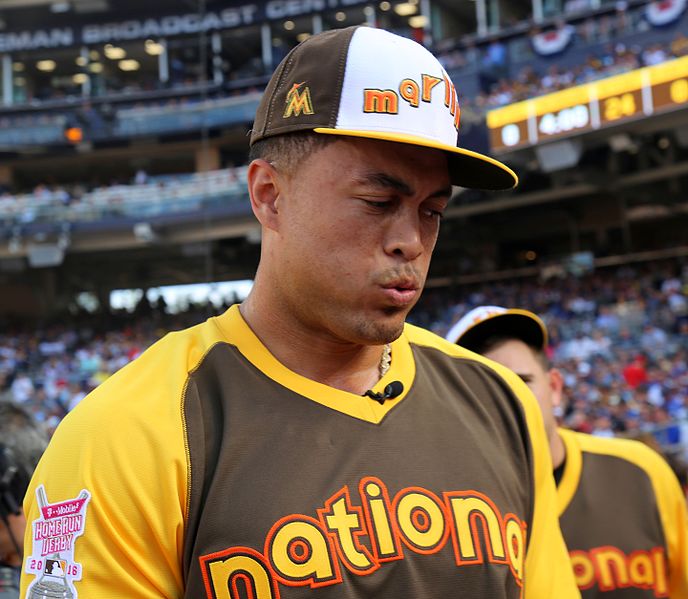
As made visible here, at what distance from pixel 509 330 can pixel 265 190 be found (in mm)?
1378

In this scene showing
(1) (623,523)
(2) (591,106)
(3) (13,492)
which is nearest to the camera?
(3) (13,492)

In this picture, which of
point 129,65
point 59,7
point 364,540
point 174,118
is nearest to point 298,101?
point 364,540

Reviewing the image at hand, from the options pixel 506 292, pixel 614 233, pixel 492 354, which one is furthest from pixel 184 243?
pixel 492 354

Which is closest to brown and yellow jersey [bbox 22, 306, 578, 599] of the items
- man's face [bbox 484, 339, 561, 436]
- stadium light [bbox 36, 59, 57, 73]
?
man's face [bbox 484, 339, 561, 436]

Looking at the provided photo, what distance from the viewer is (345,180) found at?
1396 mm

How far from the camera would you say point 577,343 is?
1412cm

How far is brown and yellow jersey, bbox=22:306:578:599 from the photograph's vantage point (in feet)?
4.18

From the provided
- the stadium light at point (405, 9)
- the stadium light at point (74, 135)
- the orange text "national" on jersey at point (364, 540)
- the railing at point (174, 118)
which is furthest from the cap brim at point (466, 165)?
the stadium light at point (74, 135)

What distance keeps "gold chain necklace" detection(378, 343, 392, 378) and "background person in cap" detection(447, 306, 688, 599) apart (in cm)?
104

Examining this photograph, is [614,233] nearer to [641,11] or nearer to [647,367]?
[641,11]

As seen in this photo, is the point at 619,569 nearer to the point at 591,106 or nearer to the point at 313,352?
the point at 313,352

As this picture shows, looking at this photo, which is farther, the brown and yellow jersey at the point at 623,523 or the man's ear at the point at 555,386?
the man's ear at the point at 555,386

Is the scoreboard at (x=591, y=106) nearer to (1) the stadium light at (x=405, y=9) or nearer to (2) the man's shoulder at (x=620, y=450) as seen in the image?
(1) the stadium light at (x=405, y=9)

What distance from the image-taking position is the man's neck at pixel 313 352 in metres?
1.52
